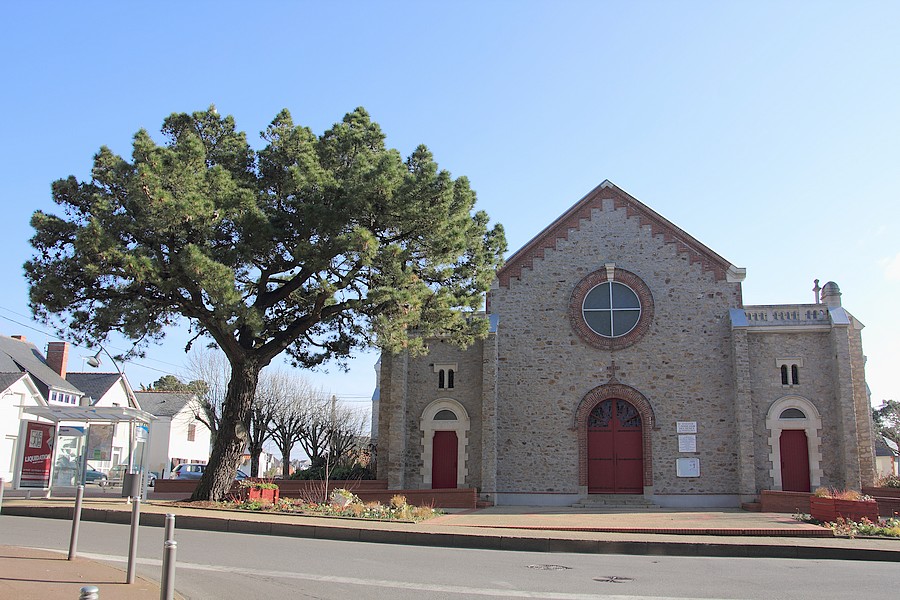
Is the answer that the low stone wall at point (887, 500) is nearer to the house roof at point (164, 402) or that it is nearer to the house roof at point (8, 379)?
the house roof at point (8, 379)

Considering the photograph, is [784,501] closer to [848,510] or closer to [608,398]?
[848,510]

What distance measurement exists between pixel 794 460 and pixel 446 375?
11614 millimetres

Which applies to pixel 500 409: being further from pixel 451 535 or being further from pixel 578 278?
pixel 451 535

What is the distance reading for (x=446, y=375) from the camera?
26828mm

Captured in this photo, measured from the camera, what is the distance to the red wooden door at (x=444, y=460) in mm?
26266

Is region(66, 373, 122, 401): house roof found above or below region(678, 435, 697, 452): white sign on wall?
above

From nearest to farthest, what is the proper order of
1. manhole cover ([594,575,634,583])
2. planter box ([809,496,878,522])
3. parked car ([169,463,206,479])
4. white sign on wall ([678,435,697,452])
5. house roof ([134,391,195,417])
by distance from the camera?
1. manhole cover ([594,575,634,583])
2. planter box ([809,496,878,522])
3. white sign on wall ([678,435,697,452])
4. parked car ([169,463,206,479])
5. house roof ([134,391,195,417])

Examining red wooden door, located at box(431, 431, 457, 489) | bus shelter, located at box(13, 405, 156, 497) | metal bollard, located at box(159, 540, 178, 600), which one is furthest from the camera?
red wooden door, located at box(431, 431, 457, 489)

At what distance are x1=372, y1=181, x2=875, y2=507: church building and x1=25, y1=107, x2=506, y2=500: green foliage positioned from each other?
6.30 m

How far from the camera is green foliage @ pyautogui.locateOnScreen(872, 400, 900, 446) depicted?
2089 inches

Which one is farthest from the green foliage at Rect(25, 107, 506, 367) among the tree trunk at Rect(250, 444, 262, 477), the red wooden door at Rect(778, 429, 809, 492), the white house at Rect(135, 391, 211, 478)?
the white house at Rect(135, 391, 211, 478)

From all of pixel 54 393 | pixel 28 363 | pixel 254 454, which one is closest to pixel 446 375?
pixel 254 454

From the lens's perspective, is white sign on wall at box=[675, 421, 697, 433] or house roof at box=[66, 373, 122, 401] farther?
house roof at box=[66, 373, 122, 401]

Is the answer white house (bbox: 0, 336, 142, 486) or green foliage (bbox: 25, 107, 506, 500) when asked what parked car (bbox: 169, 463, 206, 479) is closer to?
white house (bbox: 0, 336, 142, 486)
